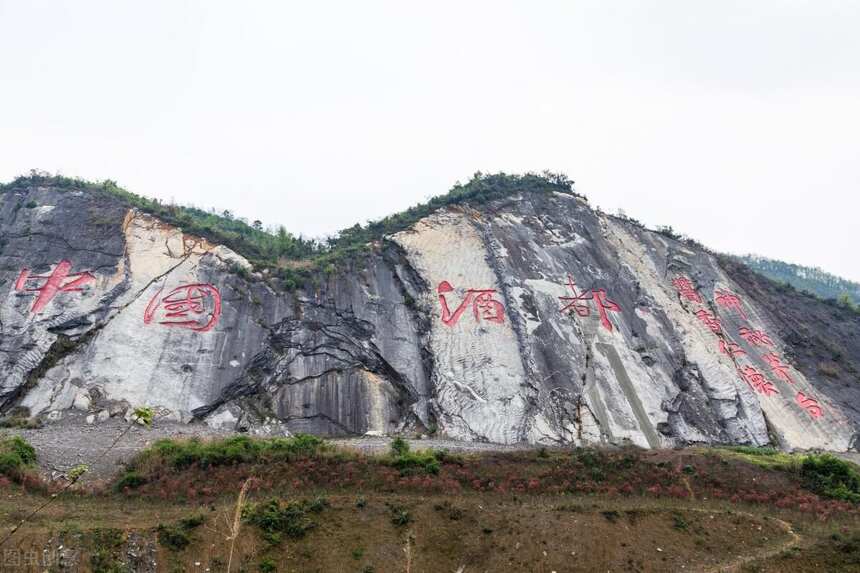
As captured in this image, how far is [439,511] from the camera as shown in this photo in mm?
14734

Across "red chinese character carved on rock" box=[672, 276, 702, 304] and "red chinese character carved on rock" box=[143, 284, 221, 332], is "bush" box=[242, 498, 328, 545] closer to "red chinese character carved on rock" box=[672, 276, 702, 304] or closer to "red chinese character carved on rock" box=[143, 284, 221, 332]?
"red chinese character carved on rock" box=[143, 284, 221, 332]

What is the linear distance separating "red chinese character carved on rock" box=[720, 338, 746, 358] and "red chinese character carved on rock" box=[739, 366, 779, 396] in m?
0.73

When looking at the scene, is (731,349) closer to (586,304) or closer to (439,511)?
(586,304)

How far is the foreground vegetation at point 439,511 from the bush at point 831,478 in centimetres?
4

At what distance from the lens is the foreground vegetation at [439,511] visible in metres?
12.9

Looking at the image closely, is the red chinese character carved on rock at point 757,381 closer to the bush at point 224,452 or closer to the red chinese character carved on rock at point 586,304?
the red chinese character carved on rock at point 586,304

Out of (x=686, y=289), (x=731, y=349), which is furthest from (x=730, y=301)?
(x=731, y=349)

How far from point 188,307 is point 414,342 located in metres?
7.67

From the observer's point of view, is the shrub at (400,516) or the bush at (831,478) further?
the bush at (831,478)

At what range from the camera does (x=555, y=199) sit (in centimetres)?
3059

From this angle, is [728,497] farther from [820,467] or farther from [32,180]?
[32,180]

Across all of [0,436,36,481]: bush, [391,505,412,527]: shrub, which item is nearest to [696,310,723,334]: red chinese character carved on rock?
[391,505,412,527]: shrub

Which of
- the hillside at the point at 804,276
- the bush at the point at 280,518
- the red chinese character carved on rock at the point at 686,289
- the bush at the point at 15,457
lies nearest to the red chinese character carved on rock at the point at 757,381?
the red chinese character carved on rock at the point at 686,289

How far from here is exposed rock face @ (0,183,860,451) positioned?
2023 cm
